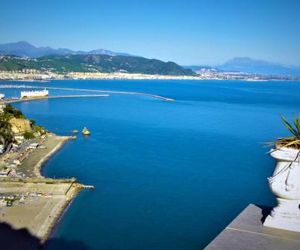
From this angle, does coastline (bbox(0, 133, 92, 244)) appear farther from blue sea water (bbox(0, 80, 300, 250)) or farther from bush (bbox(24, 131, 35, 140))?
bush (bbox(24, 131, 35, 140))

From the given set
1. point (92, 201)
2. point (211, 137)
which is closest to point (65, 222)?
point (92, 201)

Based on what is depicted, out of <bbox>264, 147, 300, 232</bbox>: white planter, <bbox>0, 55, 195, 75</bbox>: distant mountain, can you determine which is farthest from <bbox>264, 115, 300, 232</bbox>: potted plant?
<bbox>0, 55, 195, 75</bbox>: distant mountain

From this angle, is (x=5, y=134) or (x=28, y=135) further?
(x=28, y=135)

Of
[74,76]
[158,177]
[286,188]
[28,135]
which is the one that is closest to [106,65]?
[74,76]

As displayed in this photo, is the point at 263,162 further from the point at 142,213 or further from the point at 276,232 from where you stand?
the point at 276,232

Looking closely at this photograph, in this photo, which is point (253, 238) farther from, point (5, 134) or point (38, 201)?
point (5, 134)

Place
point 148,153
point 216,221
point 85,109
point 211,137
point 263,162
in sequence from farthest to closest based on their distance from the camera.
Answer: point 85,109 → point 211,137 → point 148,153 → point 263,162 → point 216,221

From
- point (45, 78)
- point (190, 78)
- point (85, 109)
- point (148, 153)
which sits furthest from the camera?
point (190, 78)
